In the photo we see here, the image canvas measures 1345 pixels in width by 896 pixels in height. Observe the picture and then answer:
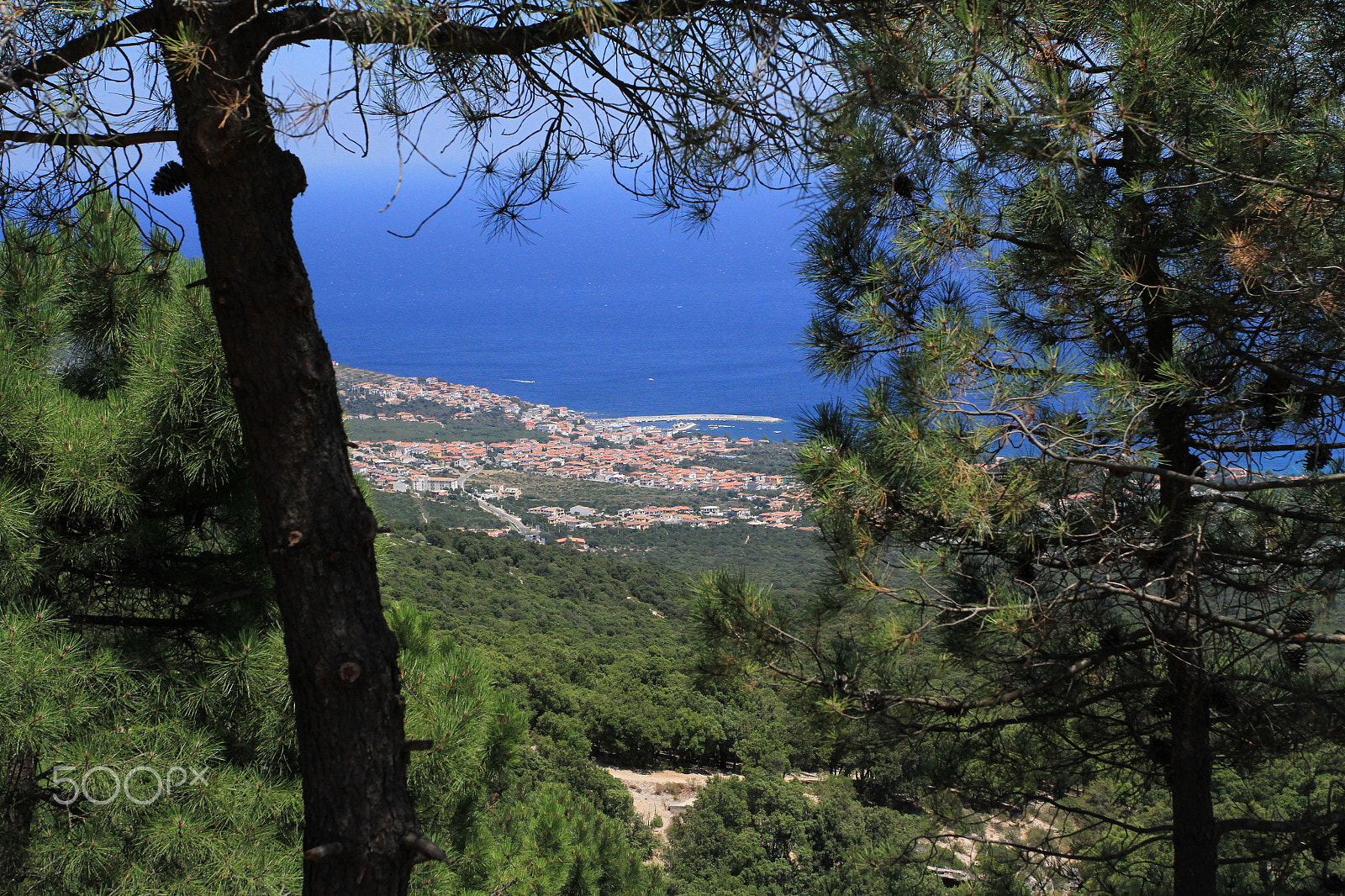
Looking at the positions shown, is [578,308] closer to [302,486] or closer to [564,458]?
[564,458]

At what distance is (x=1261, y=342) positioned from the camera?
2.14 m

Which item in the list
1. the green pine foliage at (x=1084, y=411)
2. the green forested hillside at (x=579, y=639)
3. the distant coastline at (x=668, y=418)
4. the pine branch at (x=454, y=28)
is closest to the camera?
the pine branch at (x=454, y=28)

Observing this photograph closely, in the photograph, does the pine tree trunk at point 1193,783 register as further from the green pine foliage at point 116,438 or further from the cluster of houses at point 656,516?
the cluster of houses at point 656,516

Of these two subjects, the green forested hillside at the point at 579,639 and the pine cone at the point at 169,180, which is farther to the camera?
the green forested hillside at the point at 579,639

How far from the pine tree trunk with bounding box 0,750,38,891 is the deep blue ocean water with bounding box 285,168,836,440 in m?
25.6

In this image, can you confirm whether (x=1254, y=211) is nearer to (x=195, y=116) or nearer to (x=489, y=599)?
(x=195, y=116)

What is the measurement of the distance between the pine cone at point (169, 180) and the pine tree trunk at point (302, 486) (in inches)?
6.2

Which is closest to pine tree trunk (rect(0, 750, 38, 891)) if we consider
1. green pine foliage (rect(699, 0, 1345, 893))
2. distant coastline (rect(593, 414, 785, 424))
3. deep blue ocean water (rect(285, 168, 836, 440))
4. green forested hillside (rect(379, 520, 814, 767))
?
green pine foliage (rect(699, 0, 1345, 893))

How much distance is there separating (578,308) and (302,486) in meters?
78.8

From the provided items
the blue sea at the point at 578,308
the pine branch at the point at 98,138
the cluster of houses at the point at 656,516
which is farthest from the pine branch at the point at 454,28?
the cluster of houses at the point at 656,516

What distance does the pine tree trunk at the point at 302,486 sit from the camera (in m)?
1.18

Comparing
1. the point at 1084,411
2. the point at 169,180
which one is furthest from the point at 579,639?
the point at 169,180

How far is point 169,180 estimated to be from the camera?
4.34 ft

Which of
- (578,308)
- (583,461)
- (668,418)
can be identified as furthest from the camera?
(578,308)
